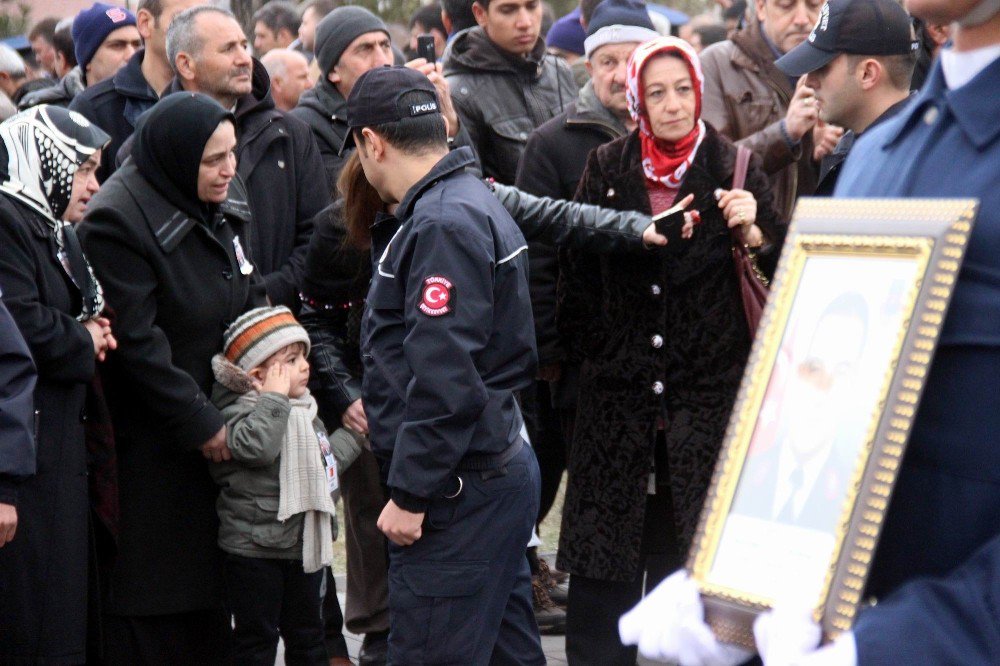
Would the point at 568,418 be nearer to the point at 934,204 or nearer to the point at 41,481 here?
the point at 41,481

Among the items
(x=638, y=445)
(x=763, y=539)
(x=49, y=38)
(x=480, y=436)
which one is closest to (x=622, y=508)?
(x=638, y=445)

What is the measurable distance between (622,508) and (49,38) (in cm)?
925

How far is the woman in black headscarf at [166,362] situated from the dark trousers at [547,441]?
159 centimetres

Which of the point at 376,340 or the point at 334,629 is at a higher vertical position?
the point at 376,340

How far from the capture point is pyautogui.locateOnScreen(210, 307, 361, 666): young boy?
444 cm

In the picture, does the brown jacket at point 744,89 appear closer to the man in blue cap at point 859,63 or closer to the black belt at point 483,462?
the man in blue cap at point 859,63

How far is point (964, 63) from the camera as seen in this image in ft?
6.15

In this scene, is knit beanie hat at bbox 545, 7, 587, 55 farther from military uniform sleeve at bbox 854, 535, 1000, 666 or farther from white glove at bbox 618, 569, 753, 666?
military uniform sleeve at bbox 854, 535, 1000, 666

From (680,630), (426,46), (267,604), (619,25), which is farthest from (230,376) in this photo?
(680,630)

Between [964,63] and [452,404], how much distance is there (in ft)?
6.66

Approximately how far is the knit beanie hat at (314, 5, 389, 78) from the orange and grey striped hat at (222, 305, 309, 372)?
1791 millimetres

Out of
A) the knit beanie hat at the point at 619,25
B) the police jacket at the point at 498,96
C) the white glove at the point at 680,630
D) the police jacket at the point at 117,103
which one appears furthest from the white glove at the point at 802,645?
the police jacket at the point at 117,103

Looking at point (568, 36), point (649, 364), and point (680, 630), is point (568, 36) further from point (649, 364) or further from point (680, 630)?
point (680, 630)

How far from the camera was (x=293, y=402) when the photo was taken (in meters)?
4.60
